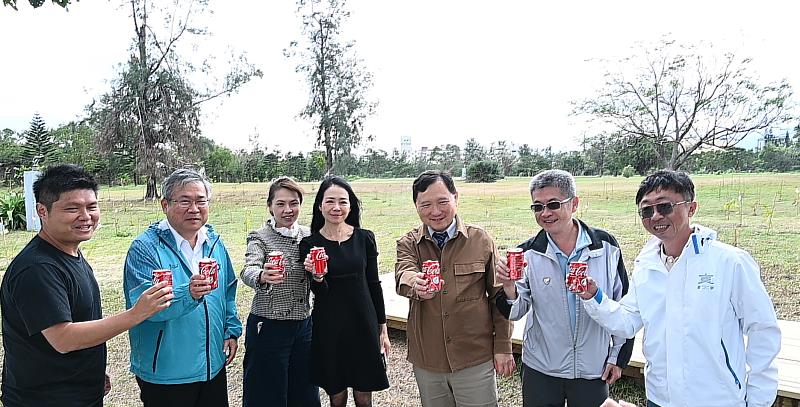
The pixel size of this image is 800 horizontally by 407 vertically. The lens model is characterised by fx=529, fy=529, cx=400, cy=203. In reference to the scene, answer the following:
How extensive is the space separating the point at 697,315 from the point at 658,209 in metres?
0.40

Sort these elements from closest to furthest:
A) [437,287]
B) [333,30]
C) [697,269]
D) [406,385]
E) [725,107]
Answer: [697,269] → [437,287] → [406,385] → [725,107] → [333,30]

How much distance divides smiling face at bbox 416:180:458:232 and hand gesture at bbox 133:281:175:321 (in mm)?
1147

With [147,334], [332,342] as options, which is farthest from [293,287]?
[147,334]

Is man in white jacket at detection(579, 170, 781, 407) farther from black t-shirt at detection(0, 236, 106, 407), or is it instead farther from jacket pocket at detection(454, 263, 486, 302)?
black t-shirt at detection(0, 236, 106, 407)

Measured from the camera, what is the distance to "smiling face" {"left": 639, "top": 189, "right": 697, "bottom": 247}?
1.98 m

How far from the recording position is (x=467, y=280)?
2465mm

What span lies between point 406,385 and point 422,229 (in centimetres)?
205

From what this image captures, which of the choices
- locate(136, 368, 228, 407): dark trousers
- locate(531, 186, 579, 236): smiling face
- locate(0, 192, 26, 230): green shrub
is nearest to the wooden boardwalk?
locate(531, 186, 579, 236): smiling face

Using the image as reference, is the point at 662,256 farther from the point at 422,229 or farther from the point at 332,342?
the point at 332,342

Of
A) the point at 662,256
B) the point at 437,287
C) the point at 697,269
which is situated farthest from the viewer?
the point at 437,287

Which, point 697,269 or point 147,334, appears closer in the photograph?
point 697,269

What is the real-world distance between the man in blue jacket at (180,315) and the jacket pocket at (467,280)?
1088 millimetres

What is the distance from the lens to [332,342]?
2.71m

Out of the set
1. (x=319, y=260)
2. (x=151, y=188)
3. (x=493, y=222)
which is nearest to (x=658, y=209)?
(x=319, y=260)
